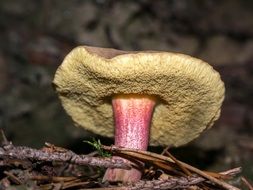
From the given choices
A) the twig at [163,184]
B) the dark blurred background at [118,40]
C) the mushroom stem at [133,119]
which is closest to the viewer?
the twig at [163,184]

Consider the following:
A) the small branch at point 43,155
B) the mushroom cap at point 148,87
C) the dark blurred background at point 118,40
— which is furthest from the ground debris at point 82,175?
the dark blurred background at point 118,40

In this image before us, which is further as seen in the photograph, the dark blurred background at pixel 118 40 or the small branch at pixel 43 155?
the dark blurred background at pixel 118 40

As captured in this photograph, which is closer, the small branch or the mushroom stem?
the small branch

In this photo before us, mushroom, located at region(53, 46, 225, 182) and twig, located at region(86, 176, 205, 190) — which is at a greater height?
mushroom, located at region(53, 46, 225, 182)

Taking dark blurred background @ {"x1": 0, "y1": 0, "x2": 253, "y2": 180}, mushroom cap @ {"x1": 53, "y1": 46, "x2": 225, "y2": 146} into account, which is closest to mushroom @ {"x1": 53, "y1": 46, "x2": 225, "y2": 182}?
mushroom cap @ {"x1": 53, "y1": 46, "x2": 225, "y2": 146}

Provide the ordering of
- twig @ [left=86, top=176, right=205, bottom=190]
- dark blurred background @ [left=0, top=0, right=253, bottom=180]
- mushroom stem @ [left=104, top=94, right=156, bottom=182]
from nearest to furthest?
twig @ [left=86, top=176, right=205, bottom=190], mushroom stem @ [left=104, top=94, right=156, bottom=182], dark blurred background @ [left=0, top=0, right=253, bottom=180]

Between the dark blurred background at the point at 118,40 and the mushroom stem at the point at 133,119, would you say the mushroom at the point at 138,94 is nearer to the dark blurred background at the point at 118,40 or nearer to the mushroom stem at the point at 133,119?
the mushroom stem at the point at 133,119

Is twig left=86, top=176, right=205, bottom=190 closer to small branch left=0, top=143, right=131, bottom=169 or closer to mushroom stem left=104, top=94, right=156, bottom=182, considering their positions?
small branch left=0, top=143, right=131, bottom=169
